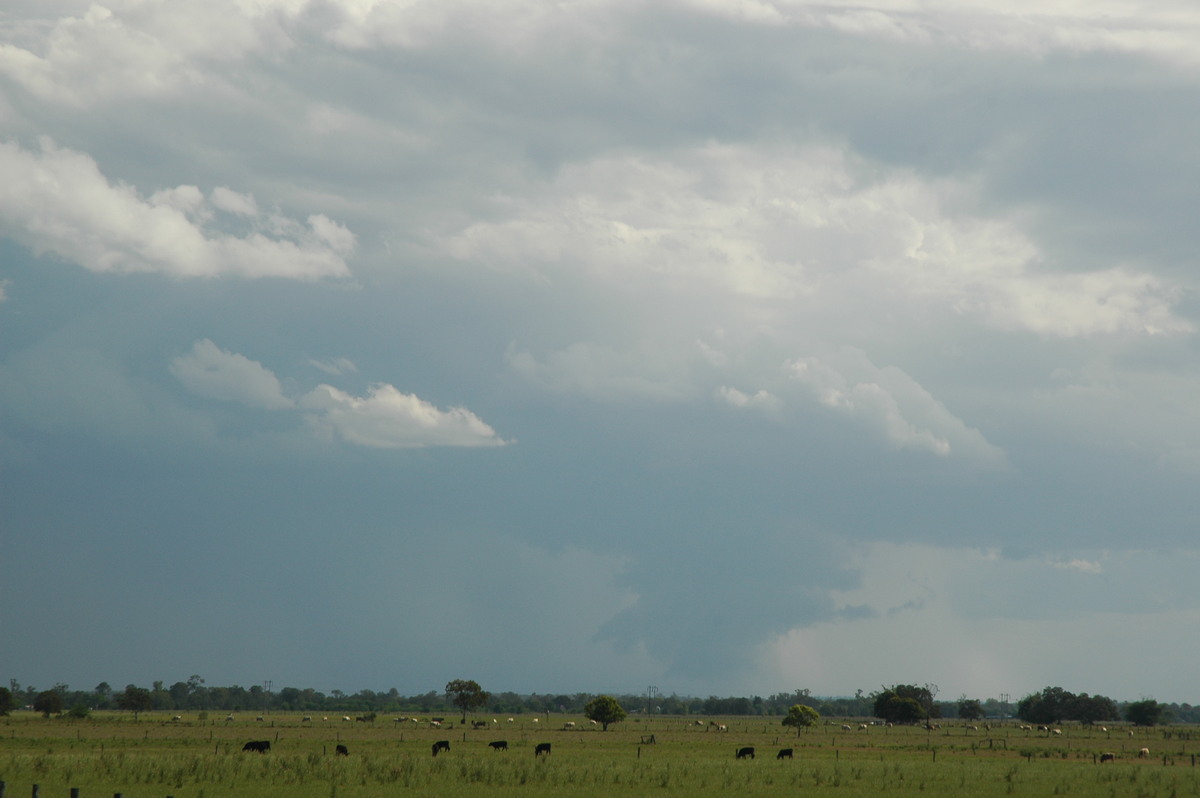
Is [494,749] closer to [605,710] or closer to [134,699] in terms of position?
[605,710]

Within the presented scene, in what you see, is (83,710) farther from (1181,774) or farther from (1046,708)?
(1046,708)

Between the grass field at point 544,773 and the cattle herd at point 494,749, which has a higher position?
the grass field at point 544,773

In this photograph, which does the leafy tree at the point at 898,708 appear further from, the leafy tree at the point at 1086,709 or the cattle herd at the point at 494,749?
the cattle herd at the point at 494,749

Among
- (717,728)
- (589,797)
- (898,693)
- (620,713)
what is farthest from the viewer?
(898,693)

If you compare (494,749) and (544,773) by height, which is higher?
(544,773)

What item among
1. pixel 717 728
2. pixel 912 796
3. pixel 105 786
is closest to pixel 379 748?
pixel 105 786

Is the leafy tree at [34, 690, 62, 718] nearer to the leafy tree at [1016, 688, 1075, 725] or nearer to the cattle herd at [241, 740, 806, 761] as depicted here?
the cattle herd at [241, 740, 806, 761]

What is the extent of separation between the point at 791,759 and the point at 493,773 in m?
26.1

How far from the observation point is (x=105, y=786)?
39.7 metres

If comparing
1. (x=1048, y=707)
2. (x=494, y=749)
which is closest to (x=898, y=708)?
(x=1048, y=707)

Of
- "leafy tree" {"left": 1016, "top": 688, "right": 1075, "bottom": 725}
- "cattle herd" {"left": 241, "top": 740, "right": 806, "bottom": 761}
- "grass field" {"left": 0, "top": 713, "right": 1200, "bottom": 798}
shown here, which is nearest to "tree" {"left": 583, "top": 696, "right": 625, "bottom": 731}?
"grass field" {"left": 0, "top": 713, "right": 1200, "bottom": 798}

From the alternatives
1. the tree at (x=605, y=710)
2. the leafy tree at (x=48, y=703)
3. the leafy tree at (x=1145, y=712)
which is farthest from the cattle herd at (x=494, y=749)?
the leafy tree at (x=1145, y=712)

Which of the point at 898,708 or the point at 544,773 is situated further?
the point at 898,708

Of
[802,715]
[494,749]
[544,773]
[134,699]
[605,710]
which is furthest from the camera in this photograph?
[134,699]
